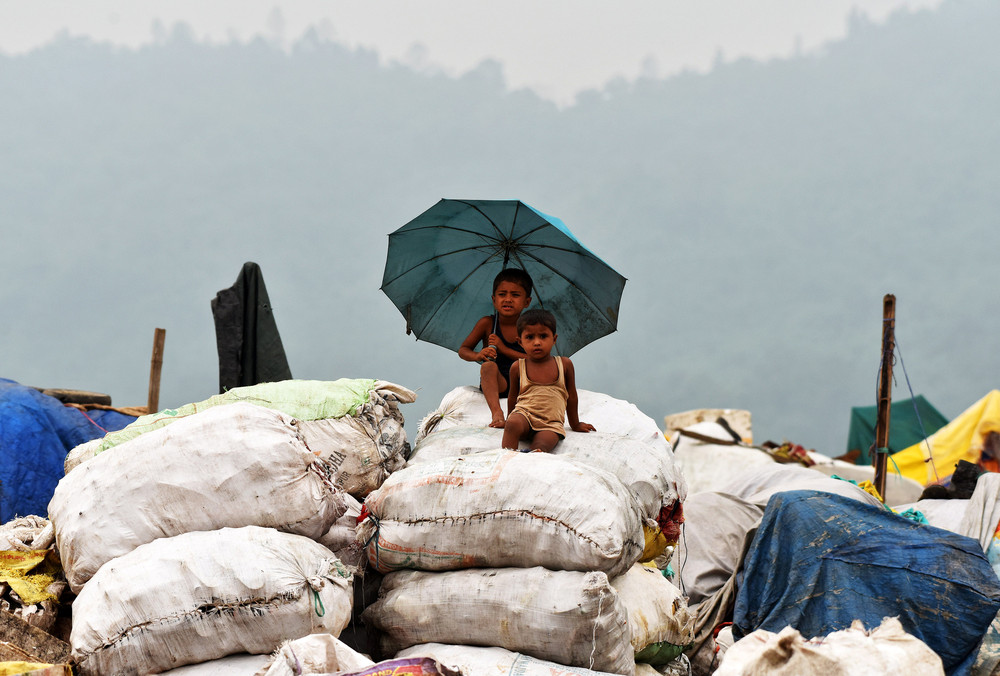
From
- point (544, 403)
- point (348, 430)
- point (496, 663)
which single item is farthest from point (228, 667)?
point (544, 403)

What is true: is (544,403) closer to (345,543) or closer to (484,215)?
(345,543)

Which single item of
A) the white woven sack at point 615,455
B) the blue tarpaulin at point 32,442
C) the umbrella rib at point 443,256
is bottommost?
the blue tarpaulin at point 32,442

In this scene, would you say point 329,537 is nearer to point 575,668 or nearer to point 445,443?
point 445,443

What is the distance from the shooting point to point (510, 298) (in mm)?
4328

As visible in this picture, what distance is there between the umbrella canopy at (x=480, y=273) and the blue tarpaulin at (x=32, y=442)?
8.55 feet

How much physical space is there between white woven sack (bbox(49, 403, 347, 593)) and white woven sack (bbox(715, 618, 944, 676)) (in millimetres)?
1504

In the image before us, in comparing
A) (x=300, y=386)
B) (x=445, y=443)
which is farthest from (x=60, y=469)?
(x=445, y=443)

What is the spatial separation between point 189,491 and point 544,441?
1437 mm

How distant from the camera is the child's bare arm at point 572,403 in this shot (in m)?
3.77

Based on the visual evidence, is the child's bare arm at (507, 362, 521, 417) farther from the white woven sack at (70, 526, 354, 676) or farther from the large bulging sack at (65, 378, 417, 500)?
the white woven sack at (70, 526, 354, 676)

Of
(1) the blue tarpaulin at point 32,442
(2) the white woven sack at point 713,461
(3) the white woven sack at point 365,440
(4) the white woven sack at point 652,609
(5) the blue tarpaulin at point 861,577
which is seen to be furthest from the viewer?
(2) the white woven sack at point 713,461

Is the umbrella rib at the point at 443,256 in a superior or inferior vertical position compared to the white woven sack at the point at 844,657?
superior

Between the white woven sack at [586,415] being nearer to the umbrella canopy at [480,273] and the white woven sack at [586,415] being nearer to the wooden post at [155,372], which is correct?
the umbrella canopy at [480,273]

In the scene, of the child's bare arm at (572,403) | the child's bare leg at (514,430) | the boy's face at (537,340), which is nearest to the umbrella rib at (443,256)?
the boy's face at (537,340)
